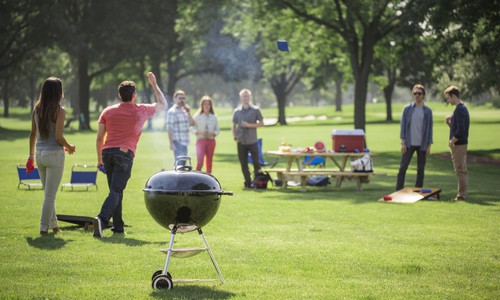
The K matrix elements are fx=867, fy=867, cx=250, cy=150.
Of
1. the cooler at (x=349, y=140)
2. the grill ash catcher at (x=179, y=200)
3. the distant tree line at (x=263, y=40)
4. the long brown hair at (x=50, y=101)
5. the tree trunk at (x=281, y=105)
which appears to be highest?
the distant tree line at (x=263, y=40)

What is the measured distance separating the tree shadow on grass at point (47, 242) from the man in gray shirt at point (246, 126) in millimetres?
9276

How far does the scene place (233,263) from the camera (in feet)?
32.4

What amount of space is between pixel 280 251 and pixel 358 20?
27421 mm

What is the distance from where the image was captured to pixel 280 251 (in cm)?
1084

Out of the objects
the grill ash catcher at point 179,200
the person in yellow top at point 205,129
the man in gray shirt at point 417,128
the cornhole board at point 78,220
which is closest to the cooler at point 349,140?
the man in gray shirt at point 417,128

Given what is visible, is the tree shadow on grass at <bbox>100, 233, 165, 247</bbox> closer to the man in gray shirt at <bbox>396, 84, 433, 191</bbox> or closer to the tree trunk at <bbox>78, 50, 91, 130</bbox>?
the man in gray shirt at <bbox>396, 84, 433, 191</bbox>

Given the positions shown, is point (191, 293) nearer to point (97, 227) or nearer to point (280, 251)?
point (280, 251)

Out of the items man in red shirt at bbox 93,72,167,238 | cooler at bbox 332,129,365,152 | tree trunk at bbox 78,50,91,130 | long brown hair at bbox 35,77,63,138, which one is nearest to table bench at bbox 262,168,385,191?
cooler at bbox 332,129,365,152

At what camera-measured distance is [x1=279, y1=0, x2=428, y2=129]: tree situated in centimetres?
3531

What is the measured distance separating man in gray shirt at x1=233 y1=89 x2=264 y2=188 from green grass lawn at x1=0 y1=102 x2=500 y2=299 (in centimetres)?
199

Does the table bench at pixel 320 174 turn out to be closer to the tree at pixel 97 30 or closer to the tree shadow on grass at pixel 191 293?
the tree shadow on grass at pixel 191 293

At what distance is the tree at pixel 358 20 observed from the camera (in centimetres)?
3531

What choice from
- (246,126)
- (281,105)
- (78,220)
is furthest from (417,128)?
(281,105)

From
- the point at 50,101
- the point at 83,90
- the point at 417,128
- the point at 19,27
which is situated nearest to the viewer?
the point at 50,101
